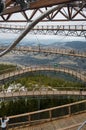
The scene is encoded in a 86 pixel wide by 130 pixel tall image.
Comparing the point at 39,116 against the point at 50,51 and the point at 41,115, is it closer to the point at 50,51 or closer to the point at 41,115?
the point at 41,115

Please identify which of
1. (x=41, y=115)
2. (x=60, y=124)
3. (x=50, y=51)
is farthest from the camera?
(x=50, y=51)

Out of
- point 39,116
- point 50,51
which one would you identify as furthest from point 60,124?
point 50,51

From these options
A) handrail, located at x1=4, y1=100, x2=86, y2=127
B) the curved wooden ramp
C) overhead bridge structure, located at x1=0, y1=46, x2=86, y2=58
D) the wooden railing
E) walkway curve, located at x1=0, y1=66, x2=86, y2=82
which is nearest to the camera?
handrail, located at x1=4, y1=100, x2=86, y2=127

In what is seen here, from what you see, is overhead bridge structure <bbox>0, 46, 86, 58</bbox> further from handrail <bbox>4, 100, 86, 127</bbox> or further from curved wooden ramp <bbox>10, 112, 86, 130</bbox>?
curved wooden ramp <bbox>10, 112, 86, 130</bbox>

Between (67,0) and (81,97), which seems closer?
(67,0)

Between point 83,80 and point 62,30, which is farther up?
point 62,30

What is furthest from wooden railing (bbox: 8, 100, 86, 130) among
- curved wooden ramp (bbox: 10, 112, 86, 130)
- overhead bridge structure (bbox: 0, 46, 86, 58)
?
overhead bridge structure (bbox: 0, 46, 86, 58)

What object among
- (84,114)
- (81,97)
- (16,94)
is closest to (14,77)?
(16,94)

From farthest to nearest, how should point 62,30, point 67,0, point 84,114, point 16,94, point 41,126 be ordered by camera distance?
point 62,30 < point 16,94 < point 84,114 < point 41,126 < point 67,0

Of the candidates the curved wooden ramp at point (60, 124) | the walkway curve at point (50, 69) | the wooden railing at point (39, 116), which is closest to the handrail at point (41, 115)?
the wooden railing at point (39, 116)

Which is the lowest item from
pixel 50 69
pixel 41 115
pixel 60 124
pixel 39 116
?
pixel 50 69

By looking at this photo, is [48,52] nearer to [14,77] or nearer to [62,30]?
[62,30]
